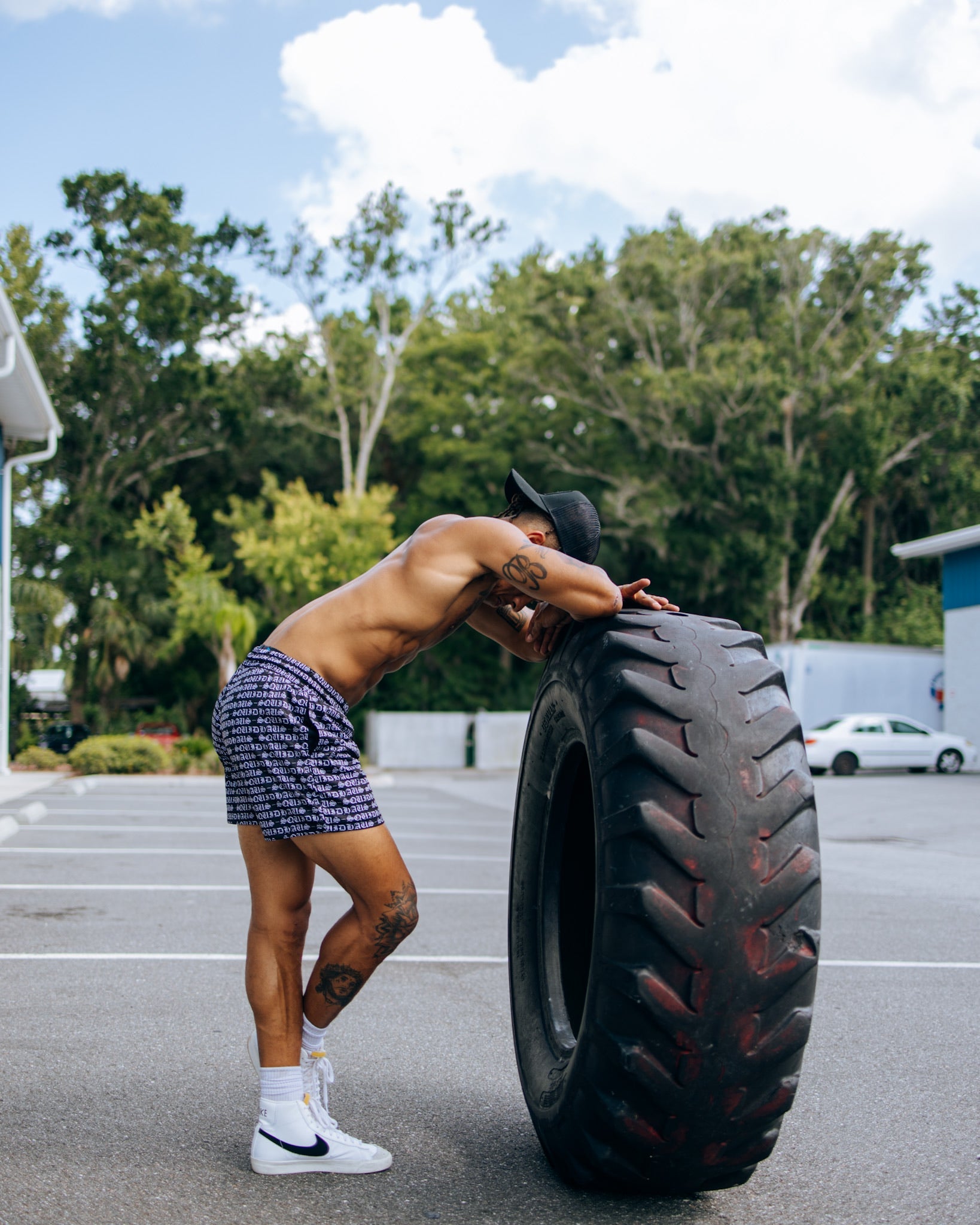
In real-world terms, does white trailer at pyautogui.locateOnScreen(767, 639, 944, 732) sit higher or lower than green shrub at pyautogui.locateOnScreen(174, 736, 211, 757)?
higher

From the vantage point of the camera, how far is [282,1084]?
114 inches

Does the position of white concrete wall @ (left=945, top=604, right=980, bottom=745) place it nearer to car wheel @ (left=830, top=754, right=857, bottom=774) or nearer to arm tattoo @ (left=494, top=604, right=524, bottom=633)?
car wheel @ (left=830, top=754, right=857, bottom=774)

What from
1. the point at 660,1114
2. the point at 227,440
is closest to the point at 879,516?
the point at 227,440

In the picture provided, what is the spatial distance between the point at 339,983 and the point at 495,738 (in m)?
27.0

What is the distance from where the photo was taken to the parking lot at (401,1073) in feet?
8.75

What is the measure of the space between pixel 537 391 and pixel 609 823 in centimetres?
3324

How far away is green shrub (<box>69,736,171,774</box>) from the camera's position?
68.8 feet

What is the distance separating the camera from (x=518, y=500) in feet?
10.5

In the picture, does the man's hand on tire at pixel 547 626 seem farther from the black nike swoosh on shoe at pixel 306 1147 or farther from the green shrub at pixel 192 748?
the green shrub at pixel 192 748

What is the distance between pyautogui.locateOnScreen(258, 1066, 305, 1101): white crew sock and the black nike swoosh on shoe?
0.30ft

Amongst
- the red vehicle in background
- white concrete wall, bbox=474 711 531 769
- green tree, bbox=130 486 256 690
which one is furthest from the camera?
the red vehicle in background

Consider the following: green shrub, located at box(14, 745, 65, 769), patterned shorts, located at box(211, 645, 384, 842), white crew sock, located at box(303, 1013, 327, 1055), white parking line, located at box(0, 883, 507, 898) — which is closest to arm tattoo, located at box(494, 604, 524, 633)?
patterned shorts, located at box(211, 645, 384, 842)

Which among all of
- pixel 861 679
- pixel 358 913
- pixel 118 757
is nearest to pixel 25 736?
pixel 118 757

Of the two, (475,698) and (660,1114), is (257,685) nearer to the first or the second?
(660,1114)
